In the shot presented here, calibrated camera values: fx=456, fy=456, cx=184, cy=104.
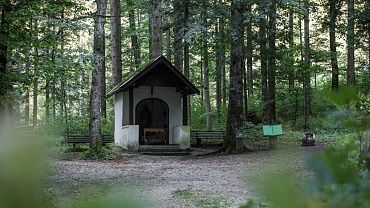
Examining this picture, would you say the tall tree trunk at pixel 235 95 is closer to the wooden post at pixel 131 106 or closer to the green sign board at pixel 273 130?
the green sign board at pixel 273 130

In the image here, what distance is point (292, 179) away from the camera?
70cm

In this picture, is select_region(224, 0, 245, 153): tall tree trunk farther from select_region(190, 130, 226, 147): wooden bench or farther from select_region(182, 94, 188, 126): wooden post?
select_region(190, 130, 226, 147): wooden bench

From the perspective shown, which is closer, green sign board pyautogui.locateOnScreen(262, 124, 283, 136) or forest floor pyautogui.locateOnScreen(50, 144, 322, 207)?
forest floor pyautogui.locateOnScreen(50, 144, 322, 207)

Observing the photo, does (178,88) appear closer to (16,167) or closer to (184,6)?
(184,6)

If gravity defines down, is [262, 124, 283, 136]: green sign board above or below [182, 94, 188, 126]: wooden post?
below

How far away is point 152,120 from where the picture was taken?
74.4ft

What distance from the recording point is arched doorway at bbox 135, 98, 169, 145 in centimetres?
2203

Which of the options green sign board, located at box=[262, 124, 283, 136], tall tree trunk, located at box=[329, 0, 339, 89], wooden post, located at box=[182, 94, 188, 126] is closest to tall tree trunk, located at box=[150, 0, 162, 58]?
wooden post, located at box=[182, 94, 188, 126]

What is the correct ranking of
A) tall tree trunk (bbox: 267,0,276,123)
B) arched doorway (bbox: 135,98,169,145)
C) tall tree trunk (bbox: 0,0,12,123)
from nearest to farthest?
tall tree trunk (bbox: 0,0,12,123)
tall tree trunk (bbox: 267,0,276,123)
arched doorway (bbox: 135,98,169,145)

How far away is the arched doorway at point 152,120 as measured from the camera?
867 inches

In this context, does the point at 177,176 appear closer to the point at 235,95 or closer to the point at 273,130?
the point at 273,130

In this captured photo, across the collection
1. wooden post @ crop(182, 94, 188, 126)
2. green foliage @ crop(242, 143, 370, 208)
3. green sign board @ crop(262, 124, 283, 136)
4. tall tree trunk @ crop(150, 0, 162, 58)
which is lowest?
green sign board @ crop(262, 124, 283, 136)

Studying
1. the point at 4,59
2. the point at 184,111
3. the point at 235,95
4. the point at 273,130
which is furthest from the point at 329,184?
the point at 184,111

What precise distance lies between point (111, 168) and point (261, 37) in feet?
27.7
